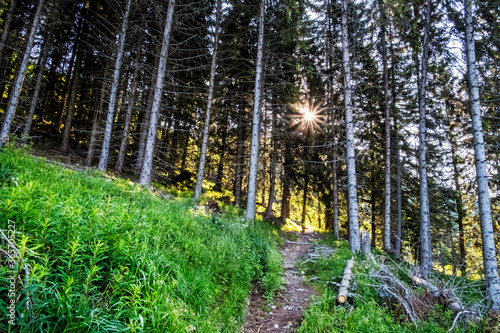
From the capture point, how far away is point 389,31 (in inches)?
532

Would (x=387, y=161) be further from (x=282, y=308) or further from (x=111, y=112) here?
(x=111, y=112)

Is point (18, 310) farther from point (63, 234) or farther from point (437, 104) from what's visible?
point (437, 104)

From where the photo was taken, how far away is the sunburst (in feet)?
48.8

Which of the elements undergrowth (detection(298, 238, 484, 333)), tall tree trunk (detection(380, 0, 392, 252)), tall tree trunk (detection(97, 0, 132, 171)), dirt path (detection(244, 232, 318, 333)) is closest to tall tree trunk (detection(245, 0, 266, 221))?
dirt path (detection(244, 232, 318, 333))

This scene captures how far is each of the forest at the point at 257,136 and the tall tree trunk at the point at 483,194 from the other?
0.04 meters

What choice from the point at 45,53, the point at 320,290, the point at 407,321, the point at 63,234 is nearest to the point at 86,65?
the point at 45,53

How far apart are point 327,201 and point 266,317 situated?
15.9 metres

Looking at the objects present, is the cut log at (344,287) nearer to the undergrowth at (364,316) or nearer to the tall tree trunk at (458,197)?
the undergrowth at (364,316)

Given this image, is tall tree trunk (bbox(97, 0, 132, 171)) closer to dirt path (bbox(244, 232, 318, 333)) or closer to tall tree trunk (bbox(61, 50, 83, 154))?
tall tree trunk (bbox(61, 50, 83, 154))

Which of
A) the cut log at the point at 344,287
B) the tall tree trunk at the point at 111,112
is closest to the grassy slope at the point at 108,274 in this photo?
the cut log at the point at 344,287

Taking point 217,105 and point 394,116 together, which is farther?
point 217,105

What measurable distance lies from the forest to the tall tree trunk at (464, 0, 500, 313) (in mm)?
39

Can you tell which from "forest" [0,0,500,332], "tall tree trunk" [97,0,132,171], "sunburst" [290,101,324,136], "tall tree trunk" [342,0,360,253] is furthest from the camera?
"sunburst" [290,101,324,136]

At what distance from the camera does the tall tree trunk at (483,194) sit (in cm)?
630
